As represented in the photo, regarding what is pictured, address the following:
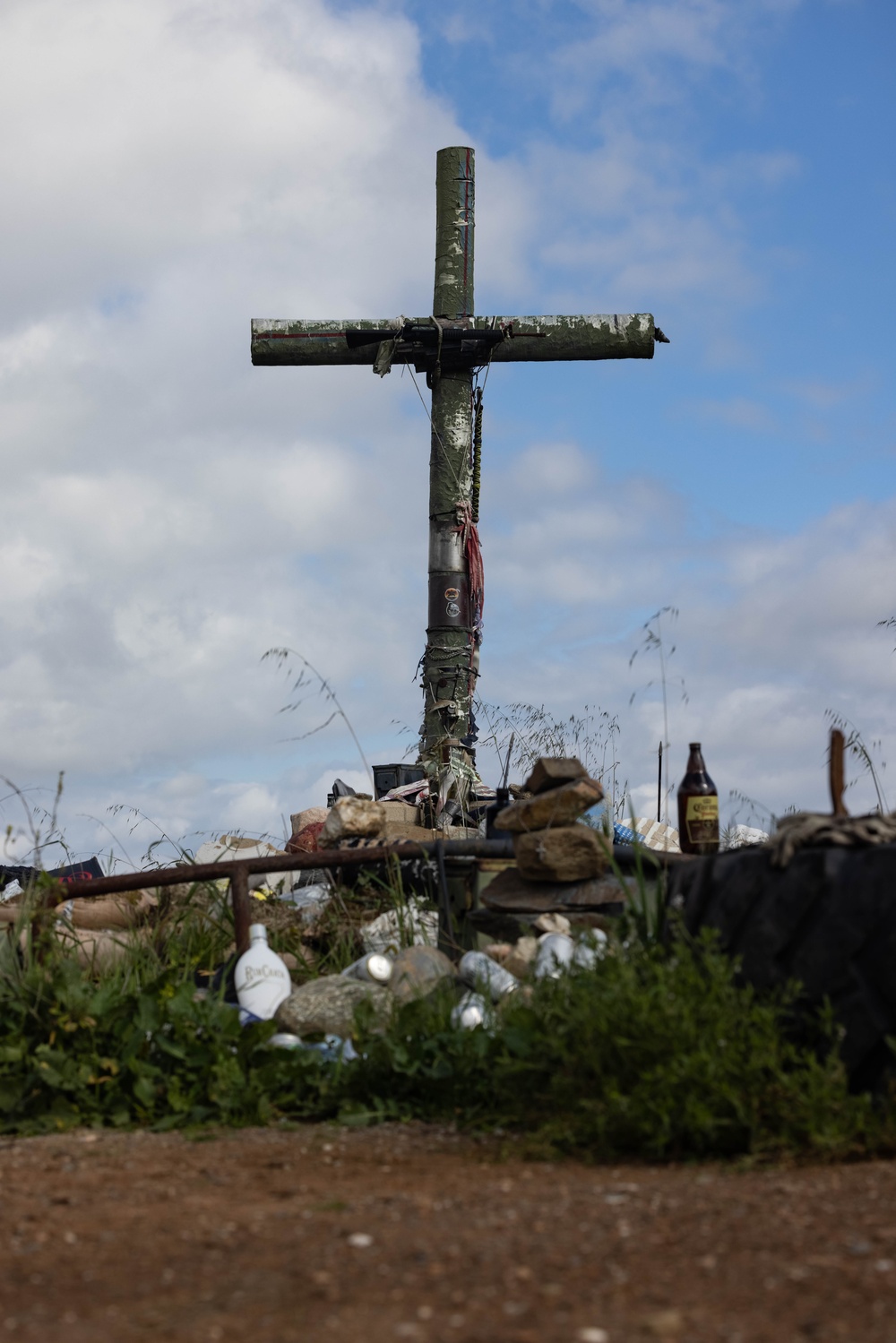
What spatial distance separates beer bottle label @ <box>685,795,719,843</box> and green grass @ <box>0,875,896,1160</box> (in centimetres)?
144

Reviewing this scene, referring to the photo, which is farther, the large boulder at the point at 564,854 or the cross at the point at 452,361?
the cross at the point at 452,361

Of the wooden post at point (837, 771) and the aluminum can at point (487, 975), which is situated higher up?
the wooden post at point (837, 771)

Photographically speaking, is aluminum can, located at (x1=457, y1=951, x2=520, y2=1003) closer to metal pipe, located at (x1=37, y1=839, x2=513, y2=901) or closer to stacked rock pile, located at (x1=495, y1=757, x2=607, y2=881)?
stacked rock pile, located at (x1=495, y1=757, x2=607, y2=881)

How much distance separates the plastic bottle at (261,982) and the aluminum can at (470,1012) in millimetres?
903

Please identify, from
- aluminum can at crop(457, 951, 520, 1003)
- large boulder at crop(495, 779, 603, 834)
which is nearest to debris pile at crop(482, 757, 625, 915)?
large boulder at crop(495, 779, 603, 834)

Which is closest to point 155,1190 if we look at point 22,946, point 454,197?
point 22,946

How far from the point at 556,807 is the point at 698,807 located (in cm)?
66

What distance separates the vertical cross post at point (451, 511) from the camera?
10.1 m

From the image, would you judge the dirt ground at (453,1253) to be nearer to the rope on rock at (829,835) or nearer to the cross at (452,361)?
the rope on rock at (829,835)

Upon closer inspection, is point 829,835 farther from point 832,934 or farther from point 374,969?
point 374,969

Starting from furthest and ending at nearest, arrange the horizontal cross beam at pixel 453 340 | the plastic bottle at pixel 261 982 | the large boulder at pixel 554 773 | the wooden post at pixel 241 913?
the horizontal cross beam at pixel 453 340
the large boulder at pixel 554 773
the wooden post at pixel 241 913
the plastic bottle at pixel 261 982

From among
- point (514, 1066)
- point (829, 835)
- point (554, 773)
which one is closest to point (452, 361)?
point (554, 773)

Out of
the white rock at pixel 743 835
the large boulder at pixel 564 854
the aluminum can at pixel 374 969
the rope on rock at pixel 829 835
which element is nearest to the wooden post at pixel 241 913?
the aluminum can at pixel 374 969

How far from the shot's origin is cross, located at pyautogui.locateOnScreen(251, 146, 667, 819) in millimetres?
10164
